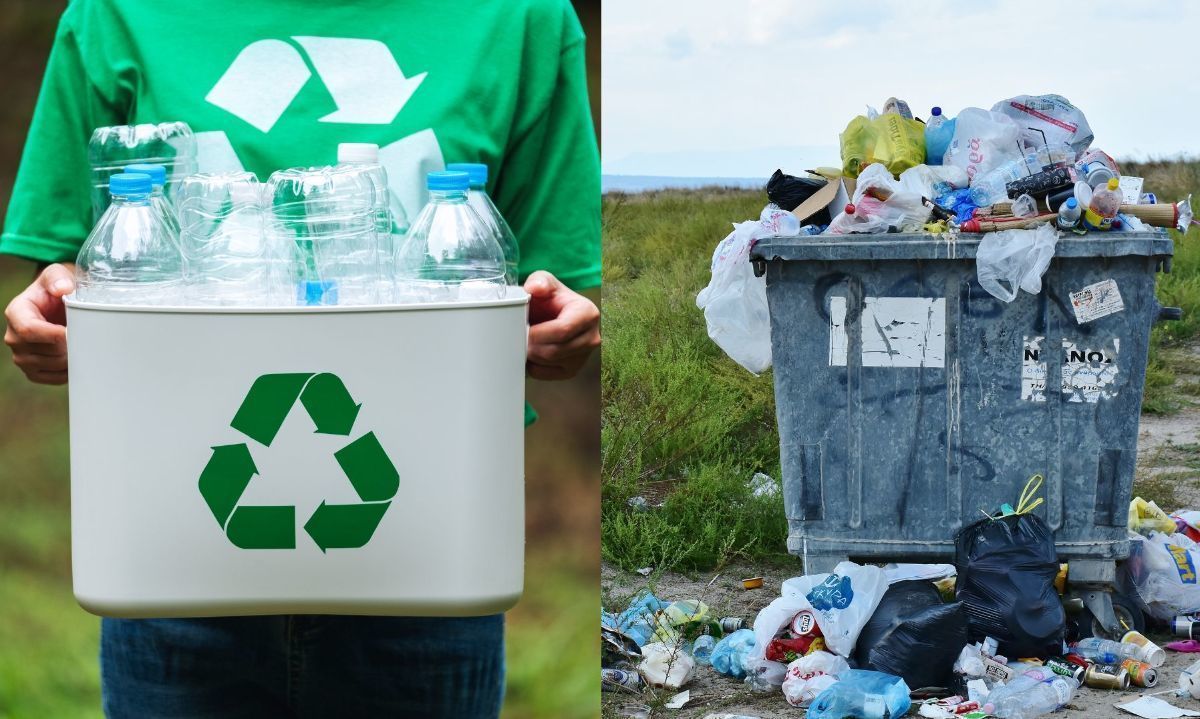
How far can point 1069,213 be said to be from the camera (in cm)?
379

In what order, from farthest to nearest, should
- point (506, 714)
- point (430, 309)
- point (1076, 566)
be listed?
1. point (1076, 566)
2. point (506, 714)
3. point (430, 309)

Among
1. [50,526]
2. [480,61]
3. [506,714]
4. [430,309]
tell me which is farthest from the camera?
[50,526]

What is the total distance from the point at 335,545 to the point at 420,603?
0.38ft

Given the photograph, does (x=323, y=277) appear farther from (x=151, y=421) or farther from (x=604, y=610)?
(x=604, y=610)

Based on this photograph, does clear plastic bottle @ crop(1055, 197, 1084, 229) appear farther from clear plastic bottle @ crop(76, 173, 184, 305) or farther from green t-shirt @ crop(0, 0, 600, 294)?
clear plastic bottle @ crop(76, 173, 184, 305)

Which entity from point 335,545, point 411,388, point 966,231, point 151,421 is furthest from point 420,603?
point 966,231

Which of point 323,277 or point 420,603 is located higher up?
point 323,277

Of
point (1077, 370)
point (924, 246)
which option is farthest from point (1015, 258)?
point (1077, 370)

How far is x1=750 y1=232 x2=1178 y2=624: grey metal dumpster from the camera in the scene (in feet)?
12.6

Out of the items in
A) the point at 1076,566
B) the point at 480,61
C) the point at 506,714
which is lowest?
the point at 506,714

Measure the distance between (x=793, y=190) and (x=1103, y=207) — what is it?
93 cm

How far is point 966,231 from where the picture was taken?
12.6 feet

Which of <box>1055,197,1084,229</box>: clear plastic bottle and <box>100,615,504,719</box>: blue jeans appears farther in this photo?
<box>1055,197,1084,229</box>: clear plastic bottle

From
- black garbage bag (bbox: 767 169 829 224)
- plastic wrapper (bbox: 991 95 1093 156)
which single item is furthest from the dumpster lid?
plastic wrapper (bbox: 991 95 1093 156)
